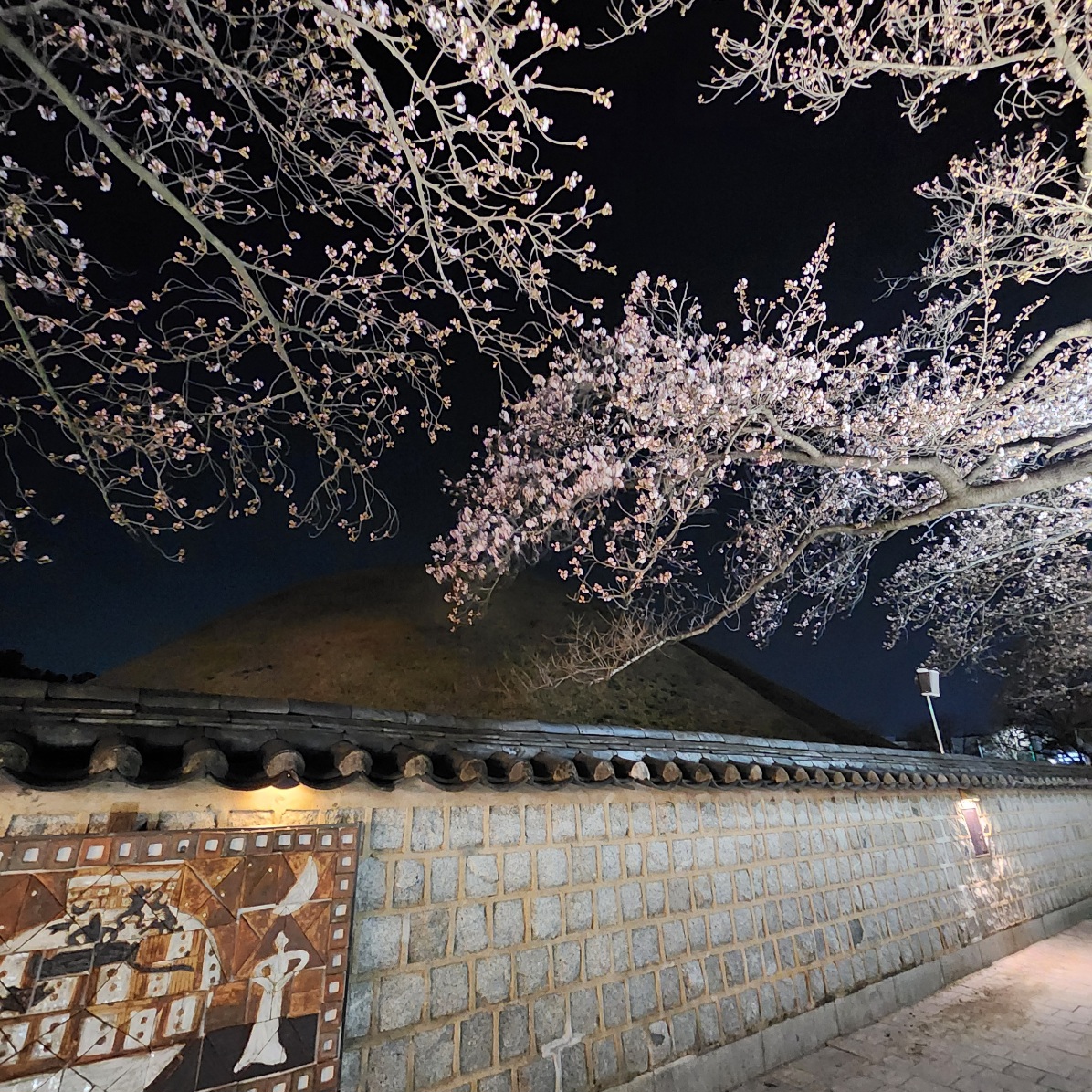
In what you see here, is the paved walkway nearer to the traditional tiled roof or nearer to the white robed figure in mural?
the traditional tiled roof

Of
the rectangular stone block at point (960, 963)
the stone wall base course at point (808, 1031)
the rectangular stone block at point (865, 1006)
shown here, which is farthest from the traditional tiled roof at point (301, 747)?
the rectangular stone block at point (960, 963)

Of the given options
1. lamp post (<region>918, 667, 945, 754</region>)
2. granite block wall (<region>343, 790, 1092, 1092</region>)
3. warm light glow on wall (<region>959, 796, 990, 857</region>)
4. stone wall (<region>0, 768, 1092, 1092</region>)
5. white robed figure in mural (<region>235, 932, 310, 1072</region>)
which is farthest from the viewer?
lamp post (<region>918, 667, 945, 754</region>)

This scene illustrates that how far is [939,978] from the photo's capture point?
28.2ft

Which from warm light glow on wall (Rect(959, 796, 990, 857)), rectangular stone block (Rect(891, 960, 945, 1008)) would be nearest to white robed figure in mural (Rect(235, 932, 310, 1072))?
rectangular stone block (Rect(891, 960, 945, 1008))

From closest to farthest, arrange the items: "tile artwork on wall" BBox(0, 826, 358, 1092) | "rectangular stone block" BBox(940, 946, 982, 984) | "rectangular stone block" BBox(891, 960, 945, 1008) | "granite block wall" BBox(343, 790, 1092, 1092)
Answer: "tile artwork on wall" BBox(0, 826, 358, 1092)
"granite block wall" BBox(343, 790, 1092, 1092)
"rectangular stone block" BBox(891, 960, 945, 1008)
"rectangular stone block" BBox(940, 946, 982, 984)

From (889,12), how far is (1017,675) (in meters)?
31.1

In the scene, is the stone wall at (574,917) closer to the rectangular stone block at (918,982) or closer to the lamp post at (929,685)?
the rectangular stone block at (918,982)

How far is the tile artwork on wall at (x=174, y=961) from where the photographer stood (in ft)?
9.64

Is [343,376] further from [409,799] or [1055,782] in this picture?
[1055,782]

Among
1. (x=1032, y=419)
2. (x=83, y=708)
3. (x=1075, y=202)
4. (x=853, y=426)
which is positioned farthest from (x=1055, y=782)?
(x=83, y=708)

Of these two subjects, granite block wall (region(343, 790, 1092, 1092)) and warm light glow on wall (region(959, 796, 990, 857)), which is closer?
granite block wall (region(343, 790, 1092, 1092))

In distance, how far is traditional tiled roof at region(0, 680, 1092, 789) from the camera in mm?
3178

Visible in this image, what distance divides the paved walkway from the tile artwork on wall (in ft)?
14.9

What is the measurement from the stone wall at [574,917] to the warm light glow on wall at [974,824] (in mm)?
3459
